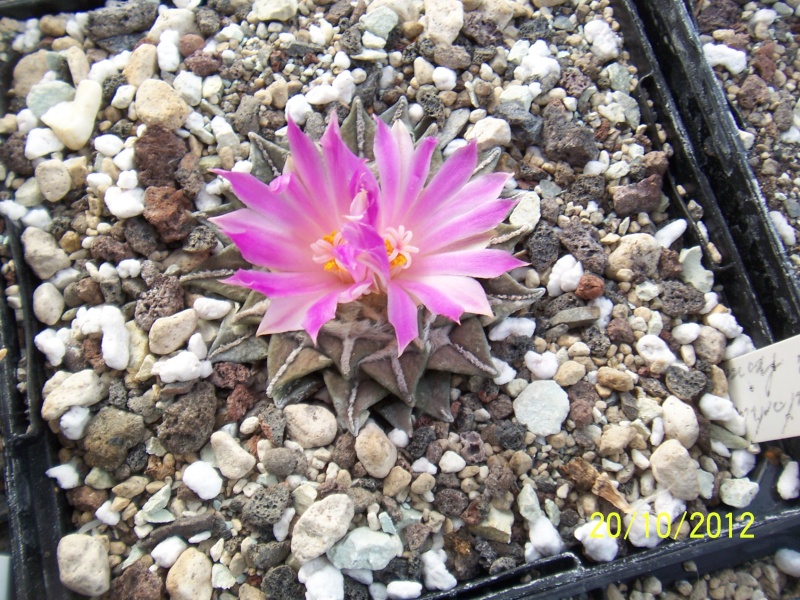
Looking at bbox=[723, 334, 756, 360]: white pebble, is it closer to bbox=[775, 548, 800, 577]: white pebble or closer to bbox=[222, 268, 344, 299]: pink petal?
bbox=[775, 548, 800, 577]: white pebble

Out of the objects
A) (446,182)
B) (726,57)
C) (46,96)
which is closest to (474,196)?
(446,182)

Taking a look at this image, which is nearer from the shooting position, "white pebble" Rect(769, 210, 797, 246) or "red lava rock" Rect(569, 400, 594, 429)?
"red lava rock" Rect(569, 400, 594, 429)

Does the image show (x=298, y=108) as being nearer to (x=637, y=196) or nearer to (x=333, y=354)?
(x=333, y=354)

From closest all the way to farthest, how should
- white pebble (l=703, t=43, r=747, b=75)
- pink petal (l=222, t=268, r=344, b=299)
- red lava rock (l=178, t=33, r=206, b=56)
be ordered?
pink petal (l=222, t=268, r=344, b=299) → red lava rock (l=178, t=33, r=206, b=56) → white pebble (l=703, t=43, r=747, b=75)

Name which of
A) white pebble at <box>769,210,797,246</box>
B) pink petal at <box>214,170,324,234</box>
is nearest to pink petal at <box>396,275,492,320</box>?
pink petal at <box>214,170,324,234</box>

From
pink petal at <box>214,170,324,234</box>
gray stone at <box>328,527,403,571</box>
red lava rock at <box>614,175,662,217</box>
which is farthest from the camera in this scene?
red lava rock at <box>614,175,662,217</box>

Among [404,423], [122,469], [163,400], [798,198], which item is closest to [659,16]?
[798,198]

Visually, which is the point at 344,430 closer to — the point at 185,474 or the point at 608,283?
the point at 185,474
